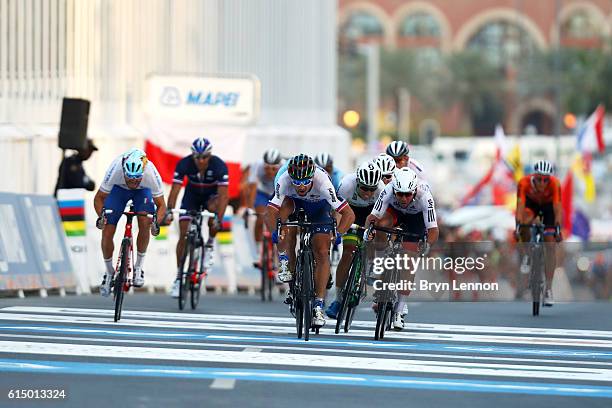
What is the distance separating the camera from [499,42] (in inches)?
5079

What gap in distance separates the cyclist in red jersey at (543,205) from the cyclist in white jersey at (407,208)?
14.1 feet

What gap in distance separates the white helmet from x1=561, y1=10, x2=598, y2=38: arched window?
112198 millimetres

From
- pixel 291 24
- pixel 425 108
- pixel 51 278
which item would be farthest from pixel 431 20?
pixel 51 278

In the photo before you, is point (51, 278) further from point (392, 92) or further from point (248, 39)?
point (392, 92)

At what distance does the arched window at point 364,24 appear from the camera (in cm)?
12850

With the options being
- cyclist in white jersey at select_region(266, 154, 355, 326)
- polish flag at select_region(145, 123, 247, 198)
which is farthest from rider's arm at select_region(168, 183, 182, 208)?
polish flag at select_region(145, 123, 247, 198)

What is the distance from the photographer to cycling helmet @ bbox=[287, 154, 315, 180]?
14711mm

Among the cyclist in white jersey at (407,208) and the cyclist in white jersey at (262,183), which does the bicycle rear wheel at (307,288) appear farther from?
the cyclist in white jersey at (262,183)

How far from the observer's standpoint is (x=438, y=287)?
1761cm

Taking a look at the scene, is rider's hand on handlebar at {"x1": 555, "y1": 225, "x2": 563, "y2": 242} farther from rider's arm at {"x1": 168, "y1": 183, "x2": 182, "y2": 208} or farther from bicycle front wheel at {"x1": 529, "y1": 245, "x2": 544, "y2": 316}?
rider's arm at {"x1": 168, "y1": 183, "x2": 182, "y2": 208}

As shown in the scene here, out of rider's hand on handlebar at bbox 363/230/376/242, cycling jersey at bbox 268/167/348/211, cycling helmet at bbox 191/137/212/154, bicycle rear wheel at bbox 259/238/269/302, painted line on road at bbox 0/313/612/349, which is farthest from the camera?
bicycle rear wheel at bbox 259/238/269/302

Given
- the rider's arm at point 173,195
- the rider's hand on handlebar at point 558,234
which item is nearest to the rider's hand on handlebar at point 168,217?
the rider's arm at point 173,195

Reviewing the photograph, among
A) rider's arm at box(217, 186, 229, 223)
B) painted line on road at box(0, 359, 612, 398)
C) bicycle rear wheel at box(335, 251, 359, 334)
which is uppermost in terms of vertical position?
rider's arm at box(217, 186, 229, 223)

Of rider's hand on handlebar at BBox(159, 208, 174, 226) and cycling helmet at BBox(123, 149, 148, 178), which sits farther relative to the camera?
rider's hand on handlebar at BBox(159, 208, 174, 226)
